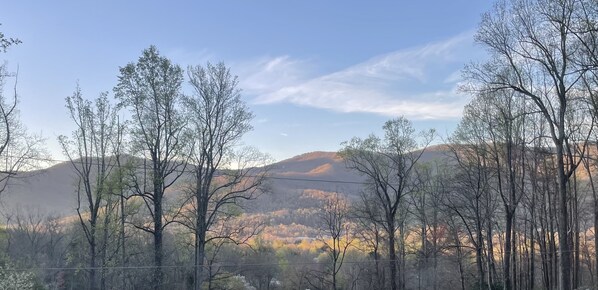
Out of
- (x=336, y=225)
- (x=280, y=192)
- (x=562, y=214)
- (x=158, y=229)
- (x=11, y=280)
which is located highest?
(x=280, y=192)

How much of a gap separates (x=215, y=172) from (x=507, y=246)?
18646mm

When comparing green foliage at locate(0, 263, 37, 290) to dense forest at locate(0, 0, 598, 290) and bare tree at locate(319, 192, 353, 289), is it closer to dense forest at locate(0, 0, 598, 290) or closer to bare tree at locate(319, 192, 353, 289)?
dense forest at locate(0, 0, 598, 290)

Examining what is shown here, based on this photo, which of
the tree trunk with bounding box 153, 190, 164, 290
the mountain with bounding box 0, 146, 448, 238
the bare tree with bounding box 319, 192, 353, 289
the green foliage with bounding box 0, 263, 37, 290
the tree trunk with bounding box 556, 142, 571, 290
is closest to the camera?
the green foliage with bounding box 0, 263, 37, 290

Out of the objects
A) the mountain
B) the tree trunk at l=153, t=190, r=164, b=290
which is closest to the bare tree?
the mountain

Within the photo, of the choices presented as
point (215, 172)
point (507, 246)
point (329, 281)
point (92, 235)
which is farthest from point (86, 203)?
point (507, 246)

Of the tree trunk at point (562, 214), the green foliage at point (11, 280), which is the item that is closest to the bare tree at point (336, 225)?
the tree trunk at point (562, 214)

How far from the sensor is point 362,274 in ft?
150

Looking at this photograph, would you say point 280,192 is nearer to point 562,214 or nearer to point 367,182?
point 367,182

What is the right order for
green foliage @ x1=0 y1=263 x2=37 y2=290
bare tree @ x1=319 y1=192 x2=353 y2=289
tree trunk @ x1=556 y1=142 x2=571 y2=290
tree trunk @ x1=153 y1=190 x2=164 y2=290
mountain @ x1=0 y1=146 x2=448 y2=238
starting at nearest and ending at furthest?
green foliage @ x1=0 y1=263 x2=37 y2=290
tree trunk @ x1=556 y1=142 x2=571 y2=290
tree trunk @ x1=153 y1=190 x2=164 y2=290
mountain @ x1=0 y1=146 x2=448 y2=238
bare tree @ x1=319 y1=192 x2=353 y2=289

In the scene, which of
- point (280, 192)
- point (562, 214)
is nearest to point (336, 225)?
point (280, 192)

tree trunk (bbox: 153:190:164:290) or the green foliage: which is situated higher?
tree trunk (bbox: 153:190:164:290)

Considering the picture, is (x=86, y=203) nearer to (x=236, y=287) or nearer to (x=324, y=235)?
(x=236, y=287)

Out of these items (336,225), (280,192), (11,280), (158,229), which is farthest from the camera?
(280,192)

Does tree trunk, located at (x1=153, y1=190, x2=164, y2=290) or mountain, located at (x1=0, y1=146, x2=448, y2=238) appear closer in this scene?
tree trunk, located at (x1=153, y1=190, x2=164, y2=290)
